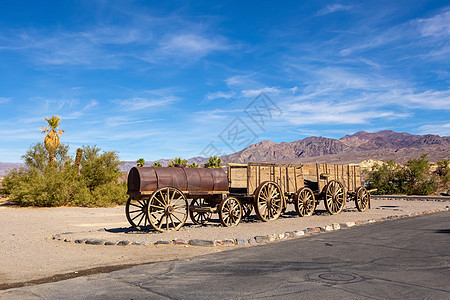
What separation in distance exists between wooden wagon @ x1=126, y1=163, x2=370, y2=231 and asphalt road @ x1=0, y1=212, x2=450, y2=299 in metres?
4.07

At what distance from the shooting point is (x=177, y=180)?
12.6m

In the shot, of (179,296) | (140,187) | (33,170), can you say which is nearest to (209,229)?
(140,187)

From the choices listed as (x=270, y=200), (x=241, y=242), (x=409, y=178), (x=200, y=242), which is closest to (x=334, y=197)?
(x=270, y=200)

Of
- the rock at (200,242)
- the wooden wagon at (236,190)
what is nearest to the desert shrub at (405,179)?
the wooden wagon at (236,190)

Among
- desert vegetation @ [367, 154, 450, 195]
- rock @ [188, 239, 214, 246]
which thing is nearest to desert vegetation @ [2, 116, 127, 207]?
rock @ [188, 239, 214, 246]

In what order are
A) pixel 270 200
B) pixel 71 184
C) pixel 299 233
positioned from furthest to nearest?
pixel 71 184 → pixel 270 200 → pixel 299 233

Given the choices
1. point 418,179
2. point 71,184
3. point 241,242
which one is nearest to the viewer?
point 241,242

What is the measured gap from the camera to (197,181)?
13.2 m

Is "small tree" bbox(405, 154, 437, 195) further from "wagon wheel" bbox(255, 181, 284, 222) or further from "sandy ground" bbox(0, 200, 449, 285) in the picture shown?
"wagon wheel" bbox(255, 181, 284, 222)

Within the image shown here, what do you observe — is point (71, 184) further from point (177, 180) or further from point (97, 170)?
point (177, 180)

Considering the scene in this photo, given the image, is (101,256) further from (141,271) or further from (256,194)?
(256,194)

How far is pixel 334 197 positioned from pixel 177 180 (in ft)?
30.0

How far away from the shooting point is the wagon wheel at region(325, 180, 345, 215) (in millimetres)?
18016

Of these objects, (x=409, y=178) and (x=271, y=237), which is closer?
(x=271, y=237)
